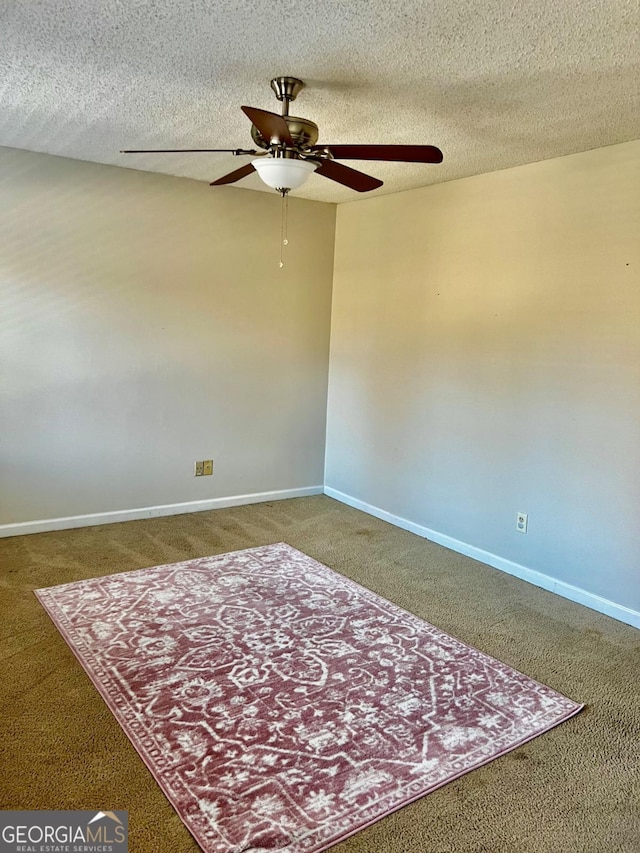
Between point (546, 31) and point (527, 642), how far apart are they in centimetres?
250

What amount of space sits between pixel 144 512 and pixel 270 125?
122 inches

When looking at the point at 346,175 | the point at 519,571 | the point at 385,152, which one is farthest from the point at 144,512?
the point at 385,152

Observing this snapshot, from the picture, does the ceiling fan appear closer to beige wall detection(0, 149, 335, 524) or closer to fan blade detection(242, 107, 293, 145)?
fan blade detection(242, 107, 293, 145)

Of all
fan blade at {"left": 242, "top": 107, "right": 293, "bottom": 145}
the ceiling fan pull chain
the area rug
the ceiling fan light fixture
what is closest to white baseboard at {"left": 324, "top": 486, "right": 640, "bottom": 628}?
the area rug

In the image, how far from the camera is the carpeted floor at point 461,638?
5.79 ft

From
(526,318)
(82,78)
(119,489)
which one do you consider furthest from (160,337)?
(526,318)

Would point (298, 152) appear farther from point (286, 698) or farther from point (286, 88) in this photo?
point (286, 698)

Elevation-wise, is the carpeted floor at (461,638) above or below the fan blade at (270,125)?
below

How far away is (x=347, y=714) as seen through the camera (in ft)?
7.43

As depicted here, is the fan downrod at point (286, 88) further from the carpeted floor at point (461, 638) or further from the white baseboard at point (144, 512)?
the white baseboard at point (144, 512)

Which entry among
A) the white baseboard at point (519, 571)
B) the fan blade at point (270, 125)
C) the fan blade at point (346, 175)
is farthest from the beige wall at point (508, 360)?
Answer: the fan blade at point (270, 125)

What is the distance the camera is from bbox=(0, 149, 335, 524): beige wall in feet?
12.7

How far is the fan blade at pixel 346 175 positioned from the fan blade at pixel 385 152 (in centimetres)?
11

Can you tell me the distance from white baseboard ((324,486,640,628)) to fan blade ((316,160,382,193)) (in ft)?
7.84
